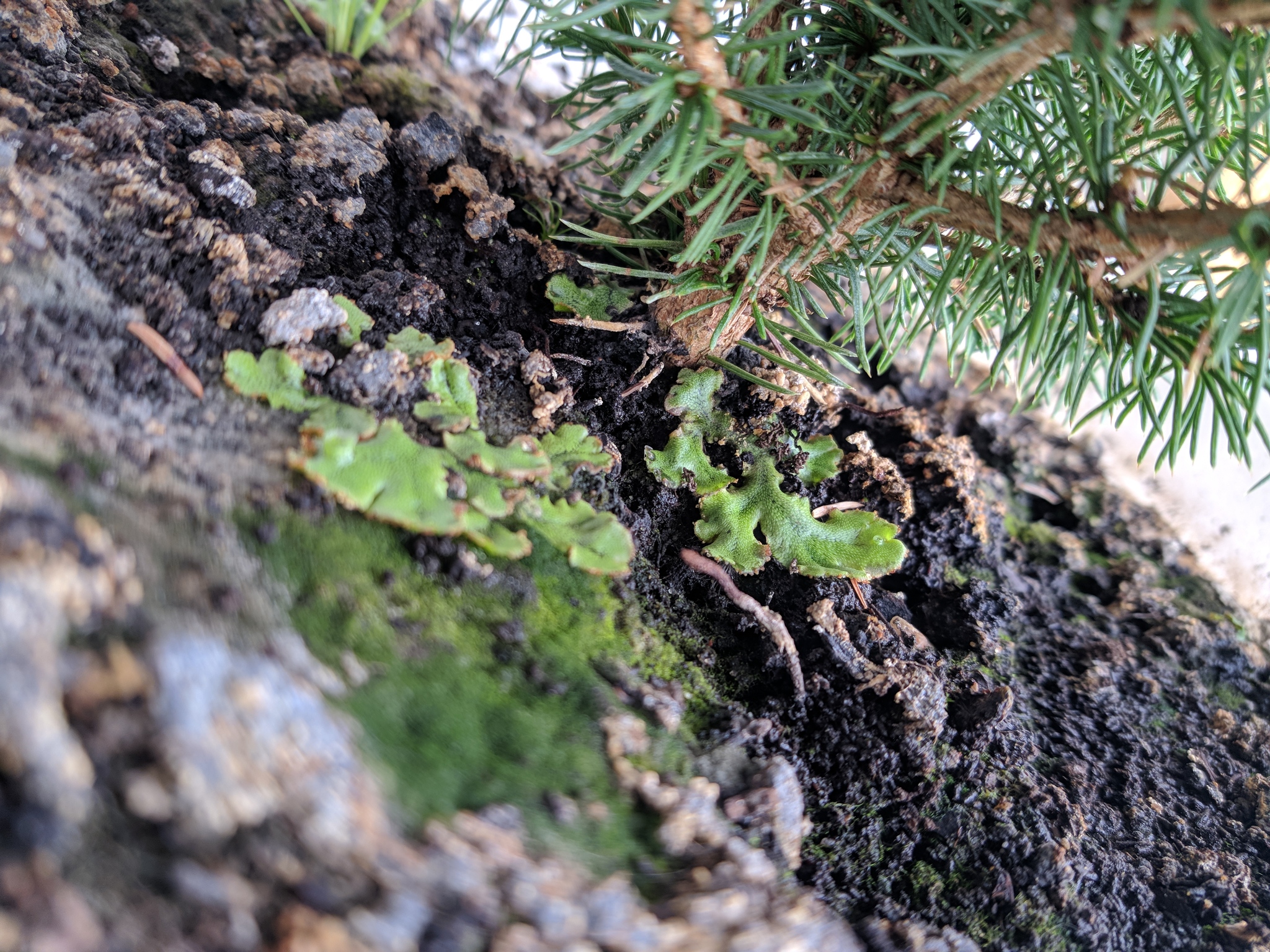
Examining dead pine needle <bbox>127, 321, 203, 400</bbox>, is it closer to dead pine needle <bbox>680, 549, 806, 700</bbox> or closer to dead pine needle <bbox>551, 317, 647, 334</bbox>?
dead pine needle <bbox>551, 317, 647, 334</bbox>

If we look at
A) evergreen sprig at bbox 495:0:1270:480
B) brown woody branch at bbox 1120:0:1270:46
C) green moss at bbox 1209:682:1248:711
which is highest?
brown woody branch at bbox 1120:0:1270:46

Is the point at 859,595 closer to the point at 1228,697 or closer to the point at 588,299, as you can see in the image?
the point at 588,299

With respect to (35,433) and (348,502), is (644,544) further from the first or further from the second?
(35,433)

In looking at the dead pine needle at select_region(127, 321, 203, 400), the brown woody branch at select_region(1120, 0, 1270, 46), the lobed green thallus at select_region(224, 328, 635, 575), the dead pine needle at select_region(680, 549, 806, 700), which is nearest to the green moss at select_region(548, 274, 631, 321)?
the lobed green thallus at select_region(224, 328, 635, 575)

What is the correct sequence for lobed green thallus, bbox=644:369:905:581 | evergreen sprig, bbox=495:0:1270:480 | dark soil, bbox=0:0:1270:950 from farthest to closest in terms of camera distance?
lobed green thallus, bbox=644:369:905:581 → dark soil, bbox=0:0:1270:950 → evergreen sprig, bbox=495:0:1270:480

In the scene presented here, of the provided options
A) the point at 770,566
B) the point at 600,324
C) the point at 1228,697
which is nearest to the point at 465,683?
the point at 770,566

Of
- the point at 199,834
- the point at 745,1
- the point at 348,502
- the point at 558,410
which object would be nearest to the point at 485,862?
the point at 199,834
